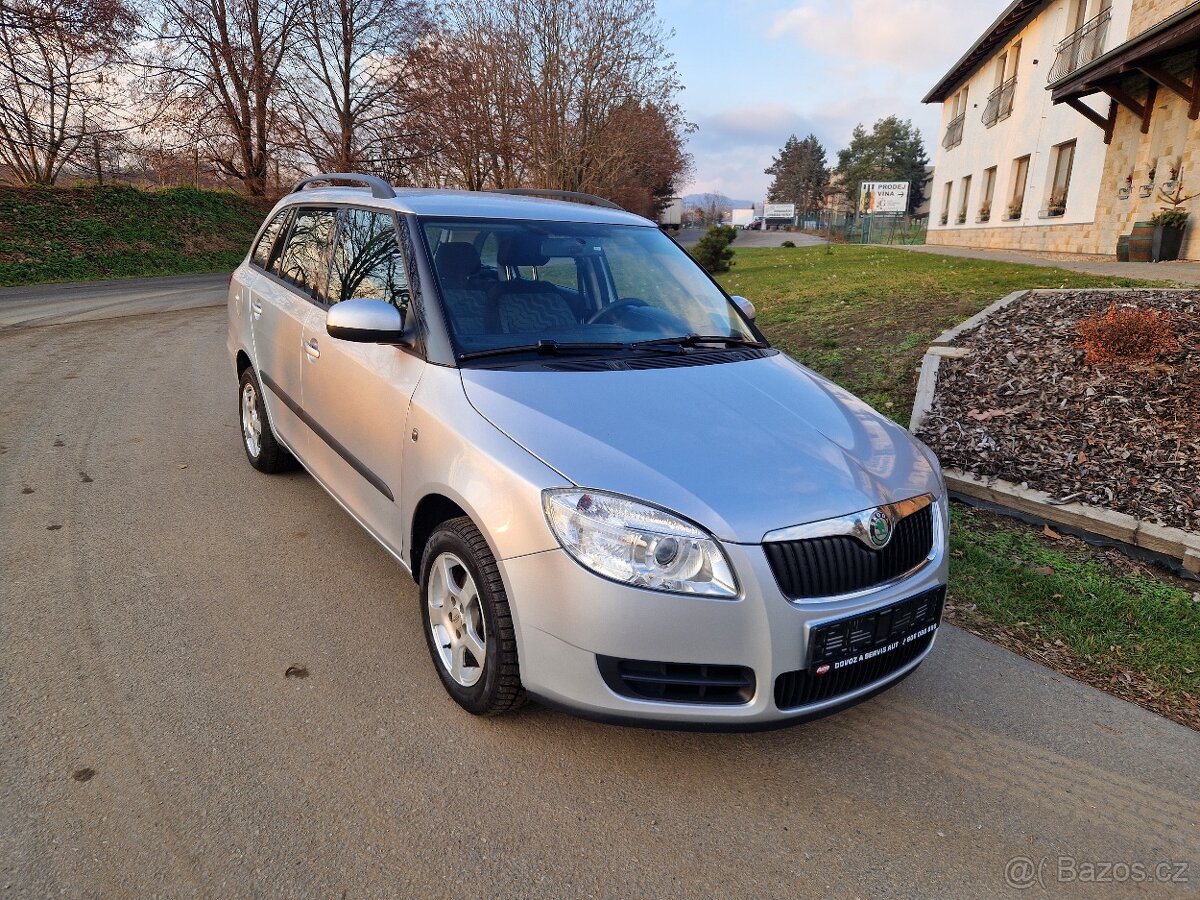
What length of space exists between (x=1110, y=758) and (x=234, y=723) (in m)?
3.06

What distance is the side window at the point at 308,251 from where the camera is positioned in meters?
4.12

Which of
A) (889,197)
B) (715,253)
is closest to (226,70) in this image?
(715,253)

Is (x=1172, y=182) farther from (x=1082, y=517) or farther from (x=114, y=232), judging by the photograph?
(x=114, y=232)

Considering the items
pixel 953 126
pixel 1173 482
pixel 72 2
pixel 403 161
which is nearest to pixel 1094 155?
pixel 953 126

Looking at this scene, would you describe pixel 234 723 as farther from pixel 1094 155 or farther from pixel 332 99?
pixel 332 99

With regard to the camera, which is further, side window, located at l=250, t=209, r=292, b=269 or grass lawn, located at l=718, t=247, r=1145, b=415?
grass lawn, located at l=718, t=247, r=1145, b=415

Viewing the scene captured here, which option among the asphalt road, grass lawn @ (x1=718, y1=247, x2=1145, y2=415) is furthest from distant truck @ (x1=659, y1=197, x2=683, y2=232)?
the asphalt road

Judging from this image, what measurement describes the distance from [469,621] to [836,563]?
4.12 feet

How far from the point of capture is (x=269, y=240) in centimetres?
510

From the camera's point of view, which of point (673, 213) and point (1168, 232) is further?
point (673, 213)

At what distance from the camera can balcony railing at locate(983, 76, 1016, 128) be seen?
25.6 m

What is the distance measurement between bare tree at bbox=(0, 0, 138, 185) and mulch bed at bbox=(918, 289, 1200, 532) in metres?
21.8

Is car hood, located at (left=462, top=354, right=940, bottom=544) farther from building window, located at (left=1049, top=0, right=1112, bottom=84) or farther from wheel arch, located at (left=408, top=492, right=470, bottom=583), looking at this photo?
building window, located at (left=1049, top=0, right=1112, bottom=84)

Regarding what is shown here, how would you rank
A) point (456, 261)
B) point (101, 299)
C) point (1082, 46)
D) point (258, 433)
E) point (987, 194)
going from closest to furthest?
point (456, 261) < point (258, 433) < point (101, 299) < point (1082, 46) < point (987, 194)
